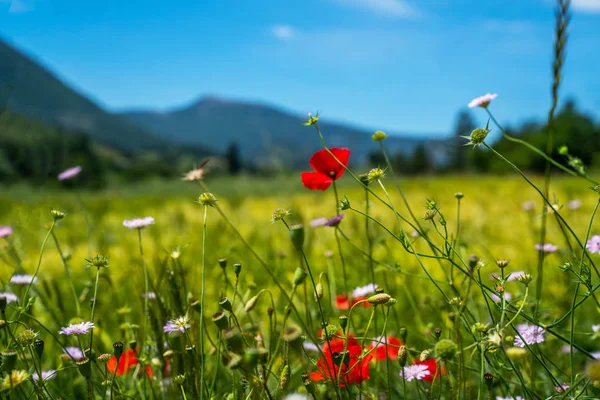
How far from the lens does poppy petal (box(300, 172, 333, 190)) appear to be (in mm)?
855

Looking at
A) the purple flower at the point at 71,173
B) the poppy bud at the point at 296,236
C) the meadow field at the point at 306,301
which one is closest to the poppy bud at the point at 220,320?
the meadow field at the point at 306,301

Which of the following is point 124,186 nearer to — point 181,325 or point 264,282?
point 264,282

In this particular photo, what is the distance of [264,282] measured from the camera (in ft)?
6.43

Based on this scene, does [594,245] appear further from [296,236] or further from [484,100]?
[296,236]

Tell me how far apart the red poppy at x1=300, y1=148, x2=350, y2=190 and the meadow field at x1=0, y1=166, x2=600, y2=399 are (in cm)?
6

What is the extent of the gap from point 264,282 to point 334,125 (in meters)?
177

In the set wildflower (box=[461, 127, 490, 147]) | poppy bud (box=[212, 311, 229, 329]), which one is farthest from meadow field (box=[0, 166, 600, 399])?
wildflower (box=[461, 127, 490, 147])

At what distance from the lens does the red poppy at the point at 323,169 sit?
844 mm

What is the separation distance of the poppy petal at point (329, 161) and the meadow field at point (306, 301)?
0.20 ft

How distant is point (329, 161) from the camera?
85 centimetres

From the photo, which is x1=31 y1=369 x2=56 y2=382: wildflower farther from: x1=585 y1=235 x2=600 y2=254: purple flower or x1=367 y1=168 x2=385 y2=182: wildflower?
x1=585 y1=235 x2=600 y2=254: purple flower

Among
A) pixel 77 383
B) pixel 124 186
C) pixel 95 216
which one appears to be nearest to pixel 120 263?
pixel 77 383

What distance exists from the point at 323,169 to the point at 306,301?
0.81 feet

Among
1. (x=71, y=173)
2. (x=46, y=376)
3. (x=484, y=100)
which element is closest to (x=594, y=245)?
(x=484, y=100)
